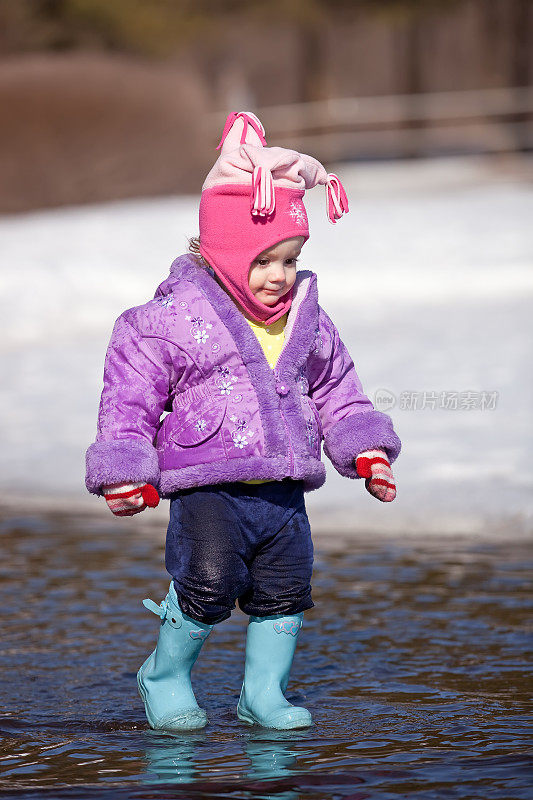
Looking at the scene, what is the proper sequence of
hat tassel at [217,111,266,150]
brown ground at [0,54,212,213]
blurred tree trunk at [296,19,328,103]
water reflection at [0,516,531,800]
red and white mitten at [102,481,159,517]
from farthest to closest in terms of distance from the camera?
blurred tree trunk at [296,19,328,103] < brown ground at [0,54,212,213] < hat tassel at [217,111,266,150] < red and white mitten at [102,481,159,517] < water reflection at [0,516,531,800]

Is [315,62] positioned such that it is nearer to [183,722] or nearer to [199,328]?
[199,328]

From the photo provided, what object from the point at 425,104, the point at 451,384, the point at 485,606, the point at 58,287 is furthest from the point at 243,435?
the point at 425,104

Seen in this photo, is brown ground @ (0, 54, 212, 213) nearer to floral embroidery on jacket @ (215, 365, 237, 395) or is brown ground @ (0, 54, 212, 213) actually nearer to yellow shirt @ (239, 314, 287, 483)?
yellow shirt @ (239, 314, 287, 483)

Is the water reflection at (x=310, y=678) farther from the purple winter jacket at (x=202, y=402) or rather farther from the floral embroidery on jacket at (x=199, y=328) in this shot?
the floral embroidery on jacket at (x=199, y=328)

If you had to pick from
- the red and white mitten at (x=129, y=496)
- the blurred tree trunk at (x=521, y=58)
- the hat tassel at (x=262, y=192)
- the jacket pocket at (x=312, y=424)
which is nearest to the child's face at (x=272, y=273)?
the hat tassel at (x=262, y=192)

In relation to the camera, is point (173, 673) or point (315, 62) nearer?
point (173, 673)

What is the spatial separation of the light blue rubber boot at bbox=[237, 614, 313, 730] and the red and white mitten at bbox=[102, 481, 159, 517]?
421 millimetres

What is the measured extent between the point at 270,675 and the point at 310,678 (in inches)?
20.0

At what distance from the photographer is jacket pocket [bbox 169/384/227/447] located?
3.13 metres

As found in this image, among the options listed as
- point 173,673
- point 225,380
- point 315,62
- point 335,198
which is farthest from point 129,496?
point 315,62

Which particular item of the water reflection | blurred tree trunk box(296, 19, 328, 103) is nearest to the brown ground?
the water reflection

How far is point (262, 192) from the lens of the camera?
314 centimetres

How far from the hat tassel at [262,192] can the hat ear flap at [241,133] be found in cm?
17

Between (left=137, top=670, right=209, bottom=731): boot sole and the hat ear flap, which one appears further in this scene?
the hat ear flap
